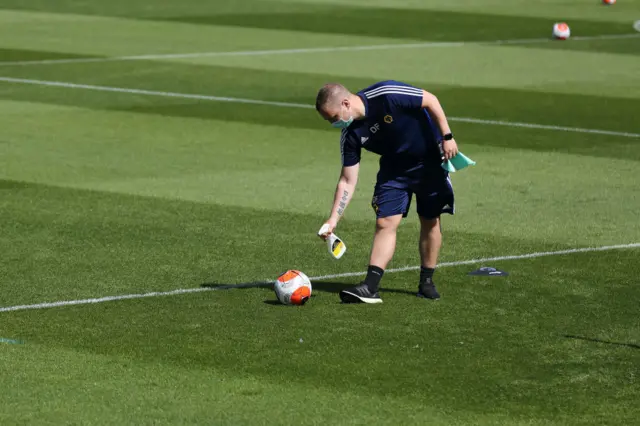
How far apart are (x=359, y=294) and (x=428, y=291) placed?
1.88ft

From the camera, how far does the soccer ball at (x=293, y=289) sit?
1108 cm

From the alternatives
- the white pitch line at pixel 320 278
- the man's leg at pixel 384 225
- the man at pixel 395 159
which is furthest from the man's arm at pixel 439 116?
the white pitch line at pixel 320 278

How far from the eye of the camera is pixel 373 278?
37.0ft

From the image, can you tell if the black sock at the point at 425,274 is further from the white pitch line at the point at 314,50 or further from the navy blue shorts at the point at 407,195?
the white pitch line at the point at 314,50

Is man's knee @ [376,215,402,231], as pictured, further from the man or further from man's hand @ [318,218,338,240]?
man's hand @ [318,218,338,240]

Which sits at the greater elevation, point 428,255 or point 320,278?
point 428,255

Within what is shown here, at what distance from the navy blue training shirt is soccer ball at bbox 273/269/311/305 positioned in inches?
36.5

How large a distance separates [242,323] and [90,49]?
1839 centimetres

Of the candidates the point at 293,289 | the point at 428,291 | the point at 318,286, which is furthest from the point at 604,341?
Result: the point at 318,286

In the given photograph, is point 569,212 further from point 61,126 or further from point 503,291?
point 61,126

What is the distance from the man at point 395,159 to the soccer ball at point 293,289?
31 cm

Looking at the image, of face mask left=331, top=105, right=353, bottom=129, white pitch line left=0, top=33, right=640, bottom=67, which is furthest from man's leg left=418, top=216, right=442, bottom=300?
white pitch line left=0, top=33, right=640, bottom=67

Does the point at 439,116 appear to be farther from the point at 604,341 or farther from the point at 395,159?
the point at 604,341

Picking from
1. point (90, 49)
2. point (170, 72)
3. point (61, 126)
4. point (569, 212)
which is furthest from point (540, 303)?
point (90, 49)
